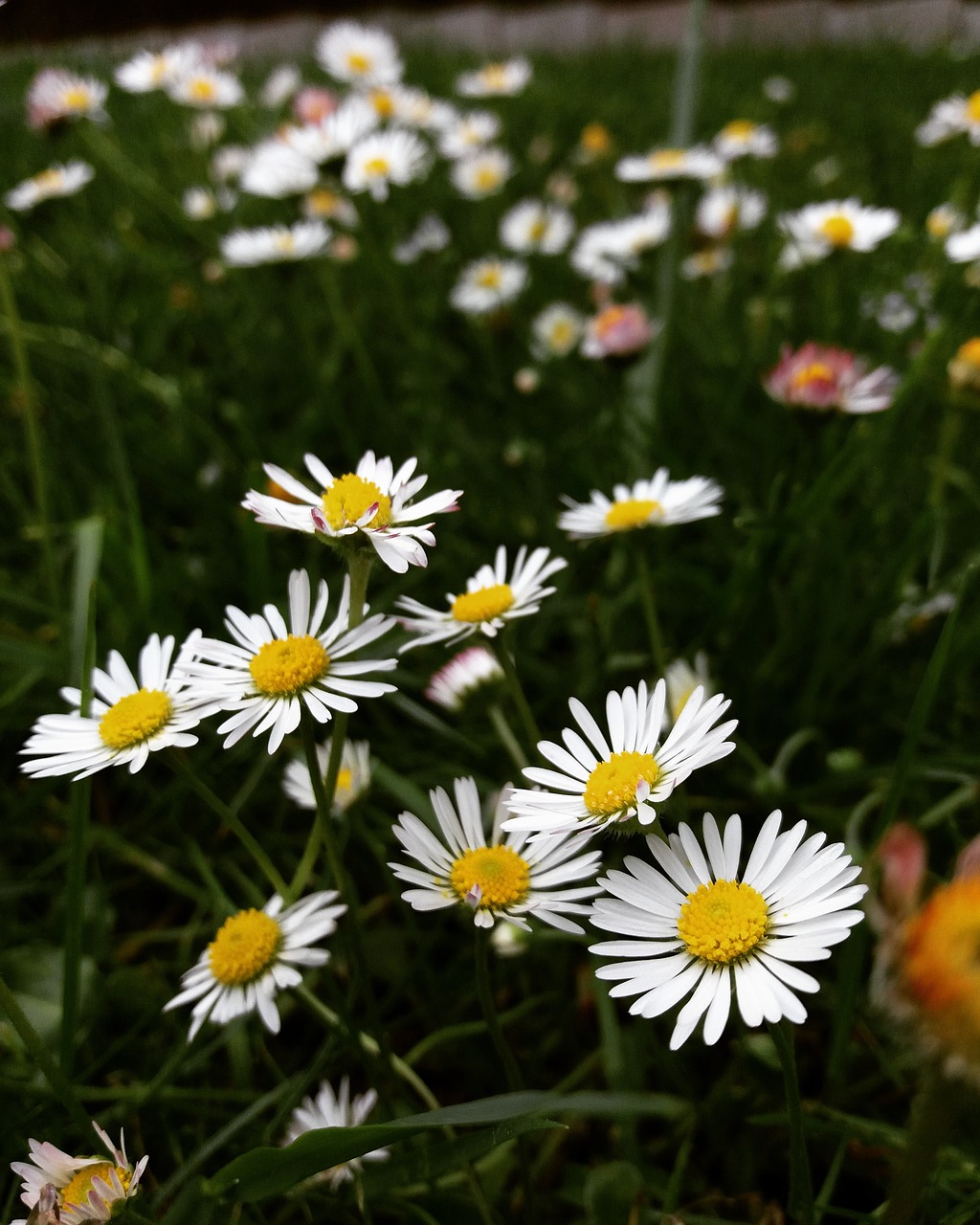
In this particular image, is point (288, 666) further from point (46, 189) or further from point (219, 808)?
point (46, 189)

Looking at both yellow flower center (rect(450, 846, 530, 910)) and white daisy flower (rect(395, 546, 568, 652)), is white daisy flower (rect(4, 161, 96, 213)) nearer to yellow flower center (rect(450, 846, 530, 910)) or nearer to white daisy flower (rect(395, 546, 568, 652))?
white daisy flower (rect(395, 546, 568, 652))

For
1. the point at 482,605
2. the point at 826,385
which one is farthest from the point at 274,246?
the point at 482,605

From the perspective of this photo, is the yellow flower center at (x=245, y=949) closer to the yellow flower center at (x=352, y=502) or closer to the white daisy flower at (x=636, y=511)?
the yellow flower center at (x=352, y=502)

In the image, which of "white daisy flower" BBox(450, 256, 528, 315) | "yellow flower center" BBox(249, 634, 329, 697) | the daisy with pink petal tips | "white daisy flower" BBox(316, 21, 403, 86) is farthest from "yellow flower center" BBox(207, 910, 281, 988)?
"white daisy flower" BBox(316, 21, 403, 86)

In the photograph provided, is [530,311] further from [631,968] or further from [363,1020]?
[631,968]

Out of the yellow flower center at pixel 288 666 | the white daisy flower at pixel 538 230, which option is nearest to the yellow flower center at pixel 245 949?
the yellow flower center at pixel 288 666
